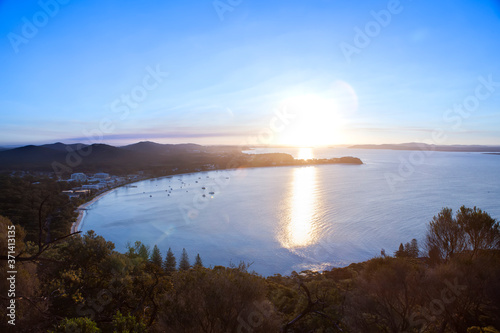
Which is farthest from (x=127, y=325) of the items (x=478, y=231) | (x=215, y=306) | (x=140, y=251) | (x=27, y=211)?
(x=27, y=211)

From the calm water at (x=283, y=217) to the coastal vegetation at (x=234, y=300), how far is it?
605 cm

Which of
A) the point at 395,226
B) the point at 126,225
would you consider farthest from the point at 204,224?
the point at 395,226

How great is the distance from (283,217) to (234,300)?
62.9ft

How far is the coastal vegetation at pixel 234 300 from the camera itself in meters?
2.97

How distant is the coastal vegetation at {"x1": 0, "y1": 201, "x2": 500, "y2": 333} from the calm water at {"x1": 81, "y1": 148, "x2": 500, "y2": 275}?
6.05m

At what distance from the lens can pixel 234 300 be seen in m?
3.02

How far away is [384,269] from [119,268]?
4987 millimetres

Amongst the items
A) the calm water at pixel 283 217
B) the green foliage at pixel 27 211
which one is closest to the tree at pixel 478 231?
the calm water at pixel 283 217

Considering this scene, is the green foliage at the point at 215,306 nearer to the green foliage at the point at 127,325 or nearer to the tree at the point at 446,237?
the green foliage at the point at 127,325

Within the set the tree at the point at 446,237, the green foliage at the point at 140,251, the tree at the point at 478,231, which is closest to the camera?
the tree at the point at 478,231

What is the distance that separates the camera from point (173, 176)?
46.8 metres

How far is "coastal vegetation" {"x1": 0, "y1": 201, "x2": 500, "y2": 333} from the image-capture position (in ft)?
9.75

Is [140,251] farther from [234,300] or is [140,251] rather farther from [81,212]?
[81,212]

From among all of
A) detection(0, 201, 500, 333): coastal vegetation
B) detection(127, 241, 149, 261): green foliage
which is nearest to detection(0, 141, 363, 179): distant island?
detection(127, 241, 149, 261): green foliage
